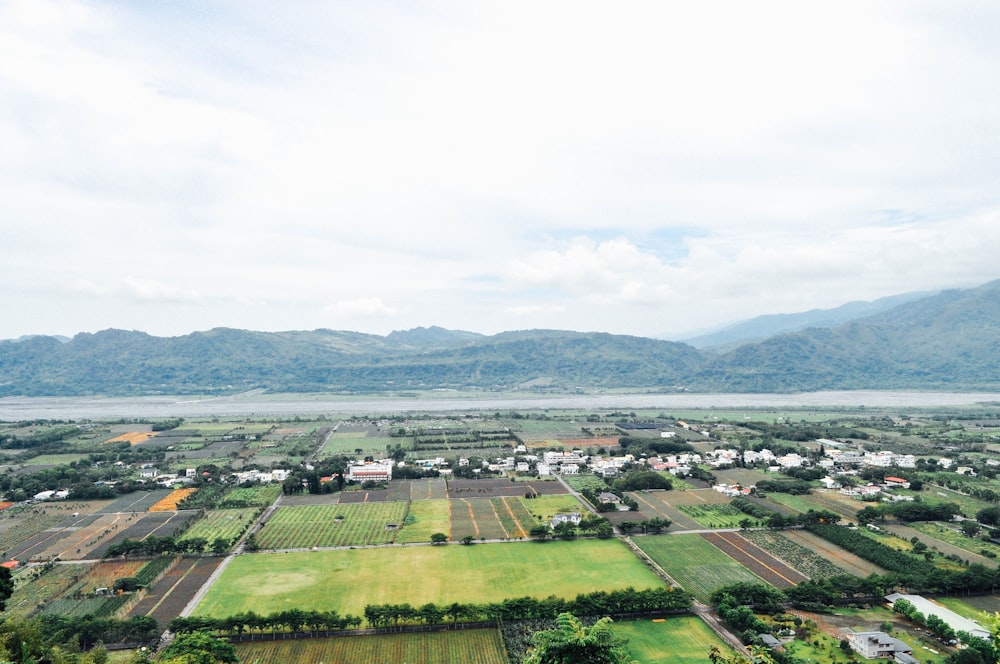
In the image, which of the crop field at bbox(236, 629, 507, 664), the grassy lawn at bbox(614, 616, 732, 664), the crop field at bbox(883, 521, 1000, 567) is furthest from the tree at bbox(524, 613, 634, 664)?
the crop field at bbox(883, 521, 1000, 567)

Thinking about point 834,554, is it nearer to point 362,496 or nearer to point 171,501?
point 362,496

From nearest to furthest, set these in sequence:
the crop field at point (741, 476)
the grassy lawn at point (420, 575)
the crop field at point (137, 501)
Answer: the grassy lawn at point (420, 575) → the crop field at point (137, 501) → the crop field at point (741, 476)

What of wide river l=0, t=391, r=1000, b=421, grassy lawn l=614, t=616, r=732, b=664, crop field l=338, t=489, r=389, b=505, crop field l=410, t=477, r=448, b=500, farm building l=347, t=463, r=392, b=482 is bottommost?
grassy lawn l=614, t=616, r=732, b=664

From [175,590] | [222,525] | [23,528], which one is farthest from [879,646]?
[23,528]

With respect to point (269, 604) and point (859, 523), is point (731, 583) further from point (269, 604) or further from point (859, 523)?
point (269, 604)

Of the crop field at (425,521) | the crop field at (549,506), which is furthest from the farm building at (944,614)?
the crop field at (425,521)

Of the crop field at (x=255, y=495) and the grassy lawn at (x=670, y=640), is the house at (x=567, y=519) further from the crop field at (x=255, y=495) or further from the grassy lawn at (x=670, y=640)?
the crop field at (x=255, y=495)

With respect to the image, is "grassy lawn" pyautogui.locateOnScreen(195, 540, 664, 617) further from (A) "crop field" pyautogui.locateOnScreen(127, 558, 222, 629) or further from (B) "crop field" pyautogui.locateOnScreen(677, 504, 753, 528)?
(B) "crop field" pyautogui.locateOnScreen(677, 504, 753, 528)
